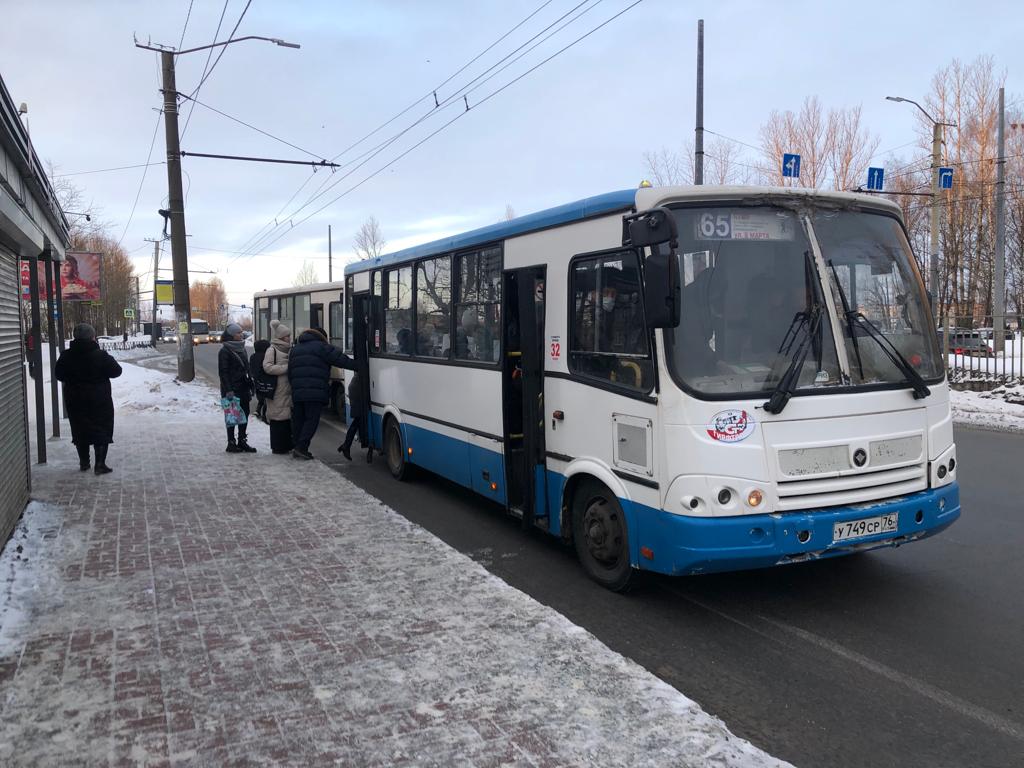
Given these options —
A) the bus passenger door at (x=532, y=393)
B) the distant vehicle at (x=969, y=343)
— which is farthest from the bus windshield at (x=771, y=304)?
the distant vehicle at (x=969, y=343)

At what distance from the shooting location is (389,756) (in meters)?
3.30

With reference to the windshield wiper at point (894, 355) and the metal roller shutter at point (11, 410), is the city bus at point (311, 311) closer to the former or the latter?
the metal roller shutter at point (11, 410)

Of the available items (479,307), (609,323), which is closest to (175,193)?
(479,307)

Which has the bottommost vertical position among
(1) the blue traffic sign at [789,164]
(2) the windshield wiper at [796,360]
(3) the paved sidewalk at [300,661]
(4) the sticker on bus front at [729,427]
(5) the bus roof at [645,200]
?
(3) the paved sidewalk at [300,661]

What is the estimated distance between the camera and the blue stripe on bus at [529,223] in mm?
5465

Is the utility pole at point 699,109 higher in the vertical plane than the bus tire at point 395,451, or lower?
higher

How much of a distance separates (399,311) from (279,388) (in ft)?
8.14

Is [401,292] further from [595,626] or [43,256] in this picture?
[595,626]

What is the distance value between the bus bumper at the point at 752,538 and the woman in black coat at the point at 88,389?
7.08 m

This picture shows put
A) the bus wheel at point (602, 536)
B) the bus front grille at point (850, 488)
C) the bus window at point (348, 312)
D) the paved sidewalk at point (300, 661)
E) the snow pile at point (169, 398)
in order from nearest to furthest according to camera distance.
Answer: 1. the paved sidewalk at point (300, 661)
2. the bus front grille at point (850, 488)
3. the bus wheel at point (602, 536)
4. the bus window at point (348, 312)
5. the snow pile at point (169, 398)

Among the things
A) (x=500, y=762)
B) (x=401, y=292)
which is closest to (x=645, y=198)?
(x=500, y=762)

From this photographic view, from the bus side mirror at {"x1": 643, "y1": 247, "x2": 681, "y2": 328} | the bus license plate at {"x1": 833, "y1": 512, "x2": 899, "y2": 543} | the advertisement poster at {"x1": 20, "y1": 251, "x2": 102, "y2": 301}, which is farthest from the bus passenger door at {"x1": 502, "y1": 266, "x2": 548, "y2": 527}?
the advertisement poster at {"x1": 20, "y1": 251, "x2": 102, "y2": 301}

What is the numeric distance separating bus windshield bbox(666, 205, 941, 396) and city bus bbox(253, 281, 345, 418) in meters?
11.4

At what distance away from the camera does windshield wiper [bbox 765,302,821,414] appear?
4.77 m
